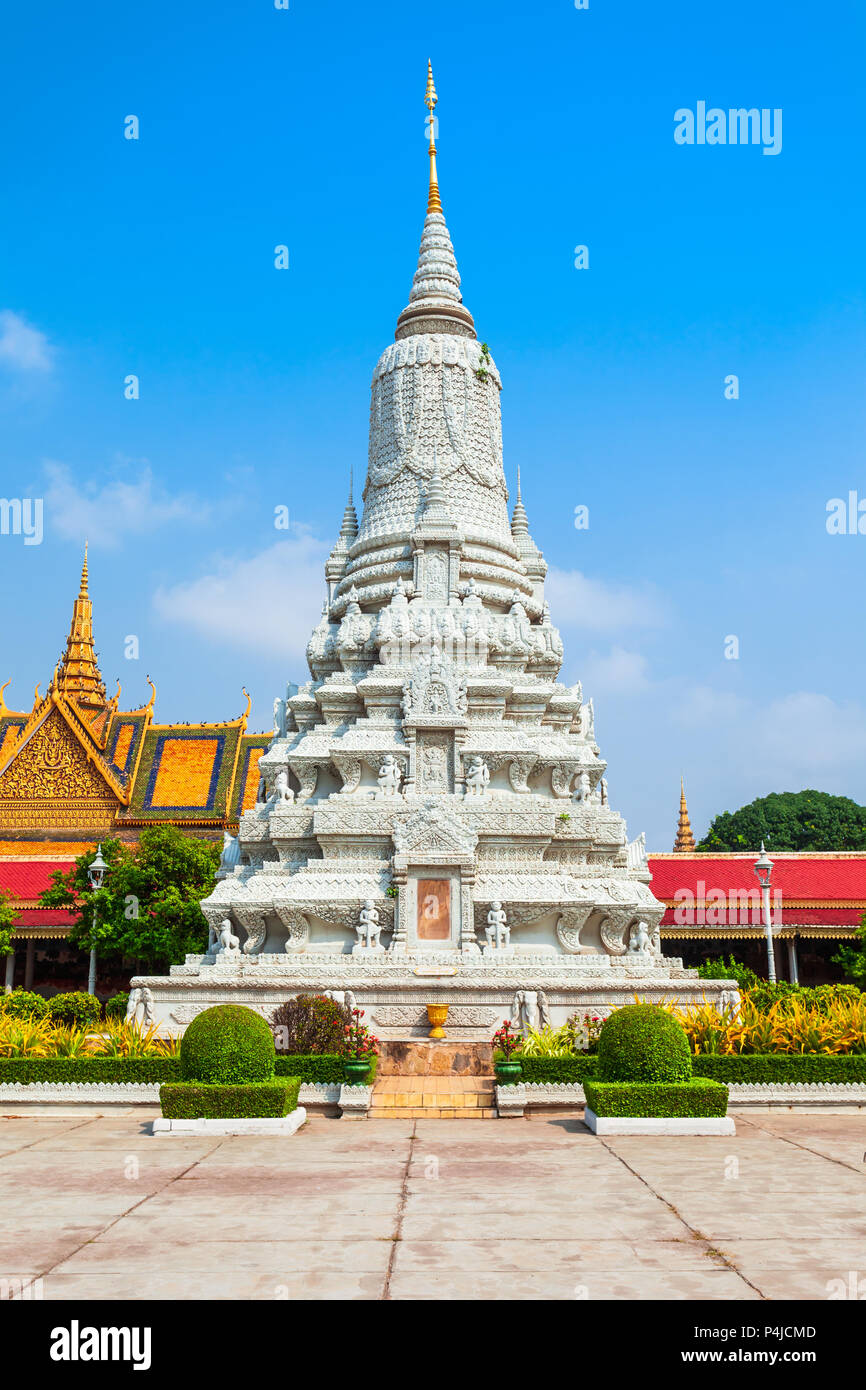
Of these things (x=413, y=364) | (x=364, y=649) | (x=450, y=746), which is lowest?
(x=450, y=746)

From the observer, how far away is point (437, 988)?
20.6m

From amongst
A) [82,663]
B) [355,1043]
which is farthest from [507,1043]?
[82,663]

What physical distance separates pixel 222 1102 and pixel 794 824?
49.2 metres

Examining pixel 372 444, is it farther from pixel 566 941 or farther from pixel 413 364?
pixel 566 941

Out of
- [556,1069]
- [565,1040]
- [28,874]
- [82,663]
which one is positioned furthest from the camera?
[82,663]

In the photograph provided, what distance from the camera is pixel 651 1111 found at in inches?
551

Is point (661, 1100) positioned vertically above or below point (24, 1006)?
below

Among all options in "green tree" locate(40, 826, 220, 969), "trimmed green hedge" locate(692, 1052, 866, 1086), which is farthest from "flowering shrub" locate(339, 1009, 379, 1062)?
"green tree" locate(40, 826, 220, 969)

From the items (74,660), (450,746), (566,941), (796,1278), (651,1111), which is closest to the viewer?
(796,1278)

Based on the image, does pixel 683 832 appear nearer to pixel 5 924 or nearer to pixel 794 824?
pixel 794 824

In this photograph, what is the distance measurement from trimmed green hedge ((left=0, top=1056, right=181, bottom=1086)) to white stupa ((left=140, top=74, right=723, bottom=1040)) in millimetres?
4076

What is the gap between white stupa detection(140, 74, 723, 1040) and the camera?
840 inches

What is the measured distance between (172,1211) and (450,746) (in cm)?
1622

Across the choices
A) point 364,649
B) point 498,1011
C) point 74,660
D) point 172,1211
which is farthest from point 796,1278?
point 74,660
